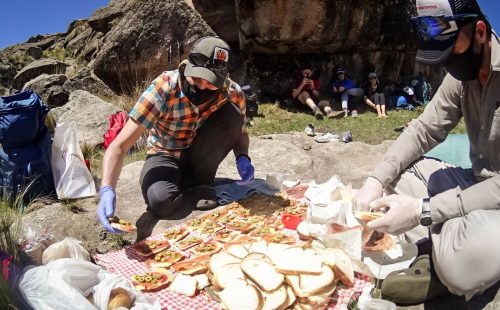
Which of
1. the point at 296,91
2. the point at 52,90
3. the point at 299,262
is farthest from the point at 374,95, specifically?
the point at 299,262

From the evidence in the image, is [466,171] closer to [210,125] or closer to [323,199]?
[323,199]

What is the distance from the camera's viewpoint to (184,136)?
10.8ft

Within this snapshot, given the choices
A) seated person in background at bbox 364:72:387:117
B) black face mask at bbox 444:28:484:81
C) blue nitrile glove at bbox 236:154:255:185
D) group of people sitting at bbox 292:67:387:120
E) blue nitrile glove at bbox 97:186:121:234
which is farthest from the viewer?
seated person in background at bbox 364:72:387:117

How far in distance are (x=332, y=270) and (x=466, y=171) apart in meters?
1.11

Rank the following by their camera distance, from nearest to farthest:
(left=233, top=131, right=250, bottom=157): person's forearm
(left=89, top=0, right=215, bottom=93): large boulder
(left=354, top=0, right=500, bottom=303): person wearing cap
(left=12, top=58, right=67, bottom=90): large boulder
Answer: (left=354, top=0, right=500, bottom=303): person wearing cap
(left=233, top=131, right=250, bottom=157): person's forearm
(left=89, top=0, right=215, bottom=93): large boulder
(left=12, top=58, right=67, bottom=90): large boulder

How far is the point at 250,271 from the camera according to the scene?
1932 mm

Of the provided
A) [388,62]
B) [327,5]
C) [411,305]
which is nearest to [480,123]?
[411,305]

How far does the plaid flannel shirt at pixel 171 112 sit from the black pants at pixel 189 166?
0.06m

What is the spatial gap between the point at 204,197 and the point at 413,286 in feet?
6.52

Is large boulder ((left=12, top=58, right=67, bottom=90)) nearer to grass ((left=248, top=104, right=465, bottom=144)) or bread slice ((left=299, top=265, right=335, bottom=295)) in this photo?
grass ((left=248, top=104, right=465, bottom=144))

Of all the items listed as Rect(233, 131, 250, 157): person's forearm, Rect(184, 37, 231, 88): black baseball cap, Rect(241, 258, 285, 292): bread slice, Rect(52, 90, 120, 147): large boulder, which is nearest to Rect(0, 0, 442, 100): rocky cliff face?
Rect(52, 90, 120, 147): large boulder

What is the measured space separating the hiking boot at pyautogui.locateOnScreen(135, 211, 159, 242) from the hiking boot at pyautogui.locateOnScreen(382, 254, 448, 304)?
1.83 metres

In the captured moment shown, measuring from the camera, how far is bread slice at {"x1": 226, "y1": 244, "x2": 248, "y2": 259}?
2219 millimetres

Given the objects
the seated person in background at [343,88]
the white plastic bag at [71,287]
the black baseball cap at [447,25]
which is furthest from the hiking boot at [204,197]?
the seated person in background at [343,88]
